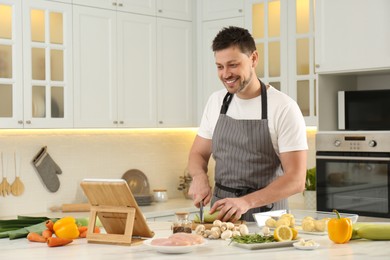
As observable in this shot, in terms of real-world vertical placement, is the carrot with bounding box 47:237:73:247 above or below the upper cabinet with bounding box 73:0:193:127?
below

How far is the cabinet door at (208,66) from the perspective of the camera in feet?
19.6

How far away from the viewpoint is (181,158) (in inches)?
254

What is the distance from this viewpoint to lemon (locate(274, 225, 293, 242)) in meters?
2.69

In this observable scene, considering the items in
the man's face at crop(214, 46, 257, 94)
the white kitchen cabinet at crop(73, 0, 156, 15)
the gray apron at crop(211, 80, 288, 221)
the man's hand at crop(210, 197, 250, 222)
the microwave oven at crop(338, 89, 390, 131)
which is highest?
the white kitchen cabinet at crop(73, 0, 156, 15)

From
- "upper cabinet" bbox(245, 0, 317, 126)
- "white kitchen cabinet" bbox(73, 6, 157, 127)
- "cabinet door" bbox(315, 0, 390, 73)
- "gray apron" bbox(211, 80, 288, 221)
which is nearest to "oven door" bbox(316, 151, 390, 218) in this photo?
"upper cabinet" bbox(245, 0, 317, 126)

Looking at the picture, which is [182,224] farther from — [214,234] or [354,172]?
[354,172]

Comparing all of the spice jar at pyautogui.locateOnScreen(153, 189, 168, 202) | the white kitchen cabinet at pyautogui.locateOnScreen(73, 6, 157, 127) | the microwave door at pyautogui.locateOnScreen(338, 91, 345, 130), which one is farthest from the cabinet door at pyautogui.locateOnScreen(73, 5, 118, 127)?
the microwave door at pyautogui.locateOnScreen(338, 91, 345, 130)

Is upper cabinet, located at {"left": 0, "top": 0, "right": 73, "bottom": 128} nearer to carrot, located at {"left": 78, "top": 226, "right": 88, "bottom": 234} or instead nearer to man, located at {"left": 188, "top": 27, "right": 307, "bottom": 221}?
man, located at {"left": 188, "top": 27, "right": 307, "bottom": 221}

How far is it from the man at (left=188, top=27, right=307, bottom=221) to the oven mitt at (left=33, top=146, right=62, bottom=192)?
1.89 m

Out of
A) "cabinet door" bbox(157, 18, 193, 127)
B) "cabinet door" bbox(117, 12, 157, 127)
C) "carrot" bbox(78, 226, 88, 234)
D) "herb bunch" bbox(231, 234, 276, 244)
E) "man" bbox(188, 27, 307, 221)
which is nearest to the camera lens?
"herb bunch" bbox(231, 234, 276, 244)

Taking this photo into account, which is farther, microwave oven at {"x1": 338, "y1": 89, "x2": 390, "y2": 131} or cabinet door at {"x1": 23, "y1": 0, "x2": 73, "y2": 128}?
cabinet door at {"x1": 23, "y1": 0, "x2": 73, "y2": 128}

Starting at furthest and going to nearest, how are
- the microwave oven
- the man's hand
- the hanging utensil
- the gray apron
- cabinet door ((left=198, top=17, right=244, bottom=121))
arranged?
cabinet door ((left=198, top=17, right=244, bottom=121)) → the hanging utensil → the microwave oven → the gray apron → the man's hand

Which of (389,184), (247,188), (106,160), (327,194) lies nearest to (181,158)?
(106,160)

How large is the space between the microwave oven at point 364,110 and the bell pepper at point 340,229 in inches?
87.2
